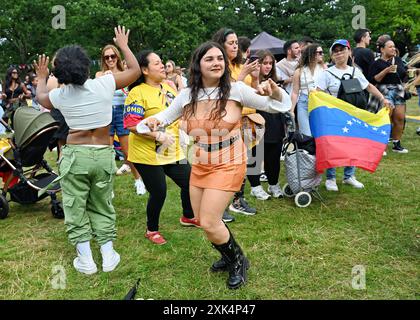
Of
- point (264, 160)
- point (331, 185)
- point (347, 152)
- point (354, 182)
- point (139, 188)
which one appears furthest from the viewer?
point (139, 188)

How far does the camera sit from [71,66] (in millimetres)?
3117

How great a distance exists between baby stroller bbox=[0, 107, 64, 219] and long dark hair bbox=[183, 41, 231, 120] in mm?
2392

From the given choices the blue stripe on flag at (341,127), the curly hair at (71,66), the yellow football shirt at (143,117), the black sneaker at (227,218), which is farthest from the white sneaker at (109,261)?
the blue stripe on flag at (341,127)

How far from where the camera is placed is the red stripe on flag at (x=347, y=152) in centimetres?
465

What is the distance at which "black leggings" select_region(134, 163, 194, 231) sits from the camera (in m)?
3.83

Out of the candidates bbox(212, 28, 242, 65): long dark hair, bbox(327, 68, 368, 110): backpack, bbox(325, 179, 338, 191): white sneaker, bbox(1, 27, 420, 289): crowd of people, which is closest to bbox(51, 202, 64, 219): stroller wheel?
bbox(1, 27, 420, 289): crowd of people

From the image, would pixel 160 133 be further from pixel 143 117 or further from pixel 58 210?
pixel 58 210

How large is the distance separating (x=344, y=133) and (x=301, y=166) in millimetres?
638

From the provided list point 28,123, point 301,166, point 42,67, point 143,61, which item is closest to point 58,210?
point 28,123

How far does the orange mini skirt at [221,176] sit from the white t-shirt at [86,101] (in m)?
0.96

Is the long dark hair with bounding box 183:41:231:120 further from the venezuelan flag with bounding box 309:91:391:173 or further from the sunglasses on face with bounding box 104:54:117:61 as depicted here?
the sunglasses on face with bounding box 104:54:117:61

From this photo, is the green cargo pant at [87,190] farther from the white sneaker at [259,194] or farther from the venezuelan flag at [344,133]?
the venezuelan flag at [344,133]

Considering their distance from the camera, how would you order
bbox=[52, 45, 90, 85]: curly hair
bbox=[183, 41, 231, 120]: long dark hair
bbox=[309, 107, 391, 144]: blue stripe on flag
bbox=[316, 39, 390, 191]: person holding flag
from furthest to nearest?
1. bbox=[316, 39, 390, 191]: person holding flag
2. bbox=[309, 107, 391, 144]: blue stripe on flag
3. bbox=[52, 45, 90, 85]: curly hair
4. bbox=[183, 41, 231, 120]: long dark hair
